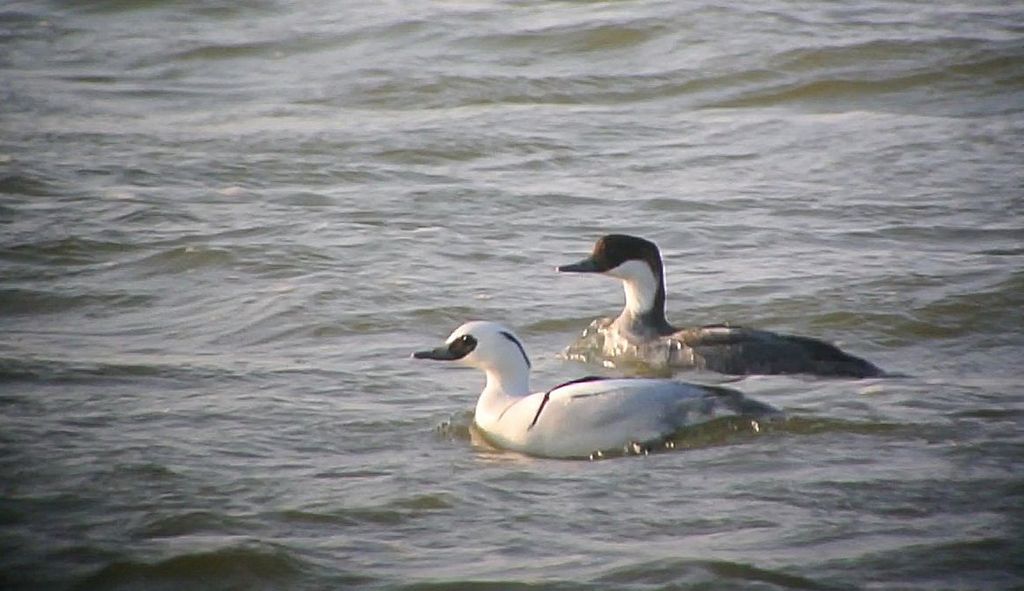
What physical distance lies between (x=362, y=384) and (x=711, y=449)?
2.09 m

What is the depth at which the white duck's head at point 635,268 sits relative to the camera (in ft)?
37.6

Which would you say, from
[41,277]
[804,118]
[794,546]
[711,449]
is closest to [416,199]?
[41,277]

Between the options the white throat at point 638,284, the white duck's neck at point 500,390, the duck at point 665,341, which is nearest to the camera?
the white duck's neck at point 500,390

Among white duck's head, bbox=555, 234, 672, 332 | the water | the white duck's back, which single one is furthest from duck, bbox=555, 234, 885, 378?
the white duck's back

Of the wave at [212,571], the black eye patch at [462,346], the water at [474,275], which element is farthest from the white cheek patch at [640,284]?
the wave at [212,571]

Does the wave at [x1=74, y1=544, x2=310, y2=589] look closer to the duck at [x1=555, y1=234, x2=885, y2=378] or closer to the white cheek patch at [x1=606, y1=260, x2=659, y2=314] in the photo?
the duck at [x1=555, y1=234, x2=885, y2=378]

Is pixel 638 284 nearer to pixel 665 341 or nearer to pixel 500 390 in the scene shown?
pixel 665 341

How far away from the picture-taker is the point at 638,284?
11.5 meters

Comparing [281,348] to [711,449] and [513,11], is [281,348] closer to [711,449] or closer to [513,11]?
[711,449]

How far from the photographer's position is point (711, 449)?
9023 mm

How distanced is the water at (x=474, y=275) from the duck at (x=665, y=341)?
0.19m

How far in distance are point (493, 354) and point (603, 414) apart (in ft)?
2.64

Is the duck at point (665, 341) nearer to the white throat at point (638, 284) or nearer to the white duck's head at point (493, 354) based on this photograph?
the white throat at point (638, 284)

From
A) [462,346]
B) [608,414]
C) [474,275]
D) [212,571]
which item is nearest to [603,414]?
[608,414]
